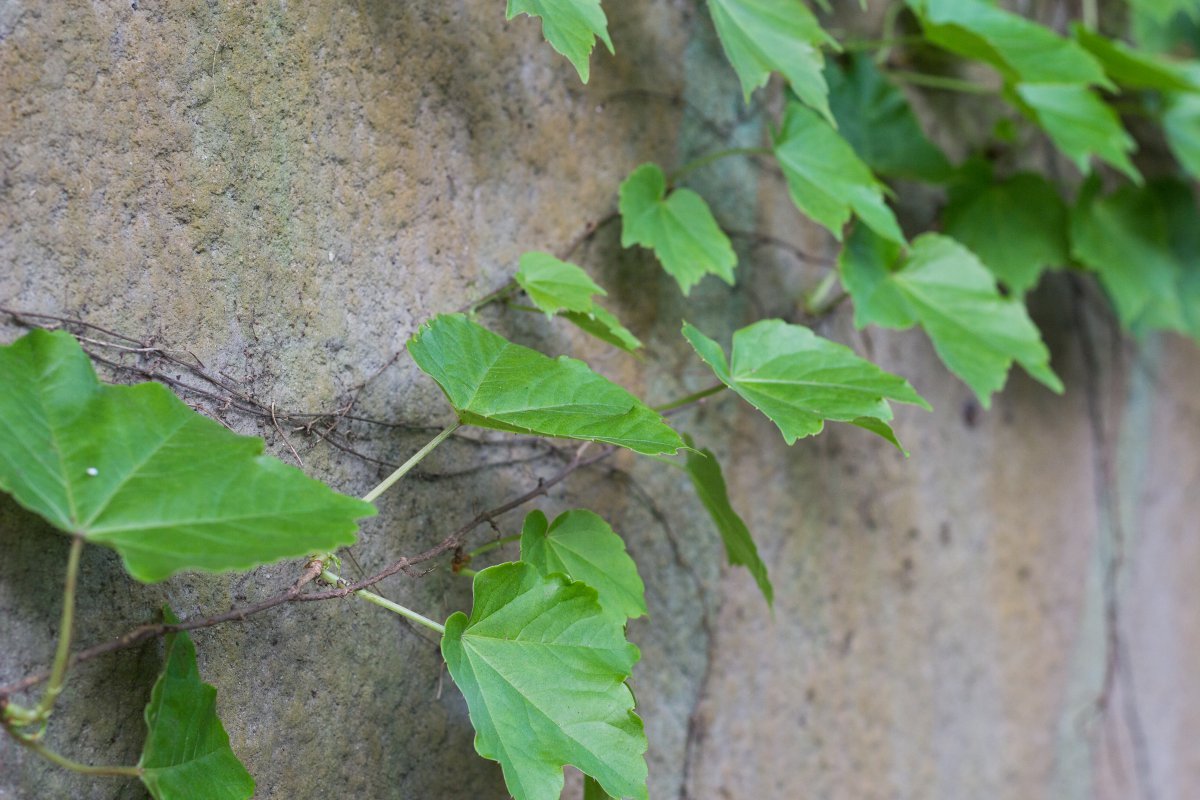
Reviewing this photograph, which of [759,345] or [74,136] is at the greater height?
[74,136]

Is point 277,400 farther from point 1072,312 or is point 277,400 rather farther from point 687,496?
point 1072,312

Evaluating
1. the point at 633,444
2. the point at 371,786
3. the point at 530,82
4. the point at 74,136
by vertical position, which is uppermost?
the point at 74,136

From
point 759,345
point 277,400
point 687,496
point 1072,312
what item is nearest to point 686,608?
point 687,496

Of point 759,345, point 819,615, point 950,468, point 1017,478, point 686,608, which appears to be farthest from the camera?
point 1017,478

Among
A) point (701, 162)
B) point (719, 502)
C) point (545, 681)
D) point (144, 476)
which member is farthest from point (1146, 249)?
point (144, 476)

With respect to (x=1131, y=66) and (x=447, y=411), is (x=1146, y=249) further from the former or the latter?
(x=447, y=411)

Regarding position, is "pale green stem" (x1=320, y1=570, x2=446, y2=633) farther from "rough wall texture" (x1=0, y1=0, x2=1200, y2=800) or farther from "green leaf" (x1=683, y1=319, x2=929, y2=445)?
"green leaf" (x1=683, y1=319, x2=929, y2=445)

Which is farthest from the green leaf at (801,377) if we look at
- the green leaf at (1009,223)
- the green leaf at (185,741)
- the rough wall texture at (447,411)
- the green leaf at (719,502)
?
the green leaf at (1009,223)
